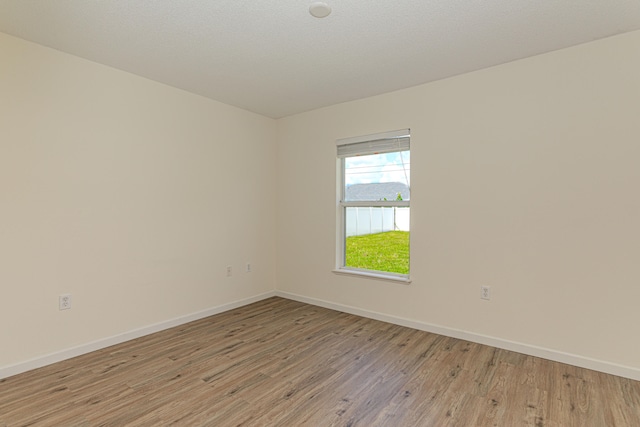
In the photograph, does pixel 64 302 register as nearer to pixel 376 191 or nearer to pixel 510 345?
pixel 376 191

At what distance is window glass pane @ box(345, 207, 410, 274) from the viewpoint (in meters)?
3.59

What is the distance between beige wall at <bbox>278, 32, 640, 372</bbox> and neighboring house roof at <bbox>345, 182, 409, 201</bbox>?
0.23 m

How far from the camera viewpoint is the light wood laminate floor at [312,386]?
1.89m

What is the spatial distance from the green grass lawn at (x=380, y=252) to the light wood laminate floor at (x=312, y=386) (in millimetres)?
837

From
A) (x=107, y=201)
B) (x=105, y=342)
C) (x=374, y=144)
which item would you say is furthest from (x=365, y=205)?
(x=105, y=342)

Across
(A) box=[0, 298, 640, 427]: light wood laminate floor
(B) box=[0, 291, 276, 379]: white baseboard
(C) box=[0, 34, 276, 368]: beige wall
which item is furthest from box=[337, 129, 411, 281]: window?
(B) box=[0, 291, 276, 379]: white baseboard

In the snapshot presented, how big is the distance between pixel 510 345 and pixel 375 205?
1.83 m

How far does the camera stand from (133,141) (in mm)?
3076

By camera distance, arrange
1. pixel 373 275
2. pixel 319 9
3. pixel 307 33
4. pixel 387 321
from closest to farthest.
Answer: pixel 319 9 < pixel 307 33 < pixel 387 321 < pixel 373 275

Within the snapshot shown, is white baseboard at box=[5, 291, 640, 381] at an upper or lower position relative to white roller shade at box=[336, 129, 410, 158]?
lower

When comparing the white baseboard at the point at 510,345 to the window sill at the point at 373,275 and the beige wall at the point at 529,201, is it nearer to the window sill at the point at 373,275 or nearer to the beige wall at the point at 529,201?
the beige wall at the point at 529,201

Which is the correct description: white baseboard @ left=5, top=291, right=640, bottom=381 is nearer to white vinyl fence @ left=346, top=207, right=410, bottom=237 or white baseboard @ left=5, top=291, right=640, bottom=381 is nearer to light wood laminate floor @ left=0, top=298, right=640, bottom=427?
light wood laminate floor @ left=0, top=298, right=640, bottom=427

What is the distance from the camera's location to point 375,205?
3.76 m

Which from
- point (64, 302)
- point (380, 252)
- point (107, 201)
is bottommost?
point (64, 302)
